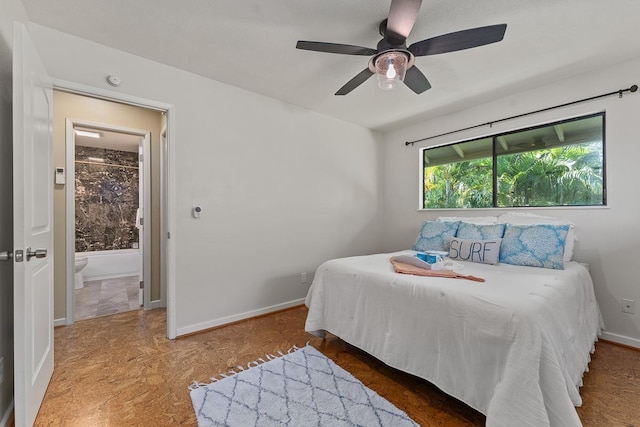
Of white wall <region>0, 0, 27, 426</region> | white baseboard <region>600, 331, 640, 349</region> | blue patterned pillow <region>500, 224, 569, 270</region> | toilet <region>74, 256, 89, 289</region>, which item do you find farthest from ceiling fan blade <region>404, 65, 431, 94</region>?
toilet <region>74, 256, 89, 289</region>

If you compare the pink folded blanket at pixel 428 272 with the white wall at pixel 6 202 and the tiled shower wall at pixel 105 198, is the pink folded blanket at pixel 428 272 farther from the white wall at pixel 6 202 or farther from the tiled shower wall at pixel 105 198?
the tiled shower wall at pixel 105 198

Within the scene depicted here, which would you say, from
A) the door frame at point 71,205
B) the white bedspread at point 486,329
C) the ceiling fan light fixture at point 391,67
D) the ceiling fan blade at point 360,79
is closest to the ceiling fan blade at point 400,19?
the ceiling fan light fixture at point 391,67

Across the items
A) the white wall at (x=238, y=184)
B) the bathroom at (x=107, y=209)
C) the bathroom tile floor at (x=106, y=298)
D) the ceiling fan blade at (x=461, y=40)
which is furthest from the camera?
the bathroom at (x=107, y=209)

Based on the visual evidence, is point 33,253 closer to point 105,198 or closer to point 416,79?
point 416,79

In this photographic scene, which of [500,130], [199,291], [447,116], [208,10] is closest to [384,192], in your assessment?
[447,116]

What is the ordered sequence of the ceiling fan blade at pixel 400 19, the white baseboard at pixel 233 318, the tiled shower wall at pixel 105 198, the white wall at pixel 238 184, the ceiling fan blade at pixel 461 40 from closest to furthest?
the ceiling fan blade at pixel 400 19 < the ceiling fan blade at pixel 461 40 < the white wall at pixel 238 184 < the white baseboard at pixel 233 318 < the tiled shower wall at pixel 105 198

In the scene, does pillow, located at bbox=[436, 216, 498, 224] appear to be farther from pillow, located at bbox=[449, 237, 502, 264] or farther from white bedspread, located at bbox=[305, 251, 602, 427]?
white bedspread, located at bbox=[305, 251, 602, 427]

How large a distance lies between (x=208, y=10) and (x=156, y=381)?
8.02 ft

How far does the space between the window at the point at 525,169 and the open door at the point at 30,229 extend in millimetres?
3864

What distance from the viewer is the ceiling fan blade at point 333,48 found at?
1664 mm

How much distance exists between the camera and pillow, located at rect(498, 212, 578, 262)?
234cm

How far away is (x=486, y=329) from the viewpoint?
134 cm

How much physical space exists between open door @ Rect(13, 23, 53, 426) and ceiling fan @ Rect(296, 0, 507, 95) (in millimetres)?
1412

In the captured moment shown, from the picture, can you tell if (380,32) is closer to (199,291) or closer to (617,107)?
(617,107)
